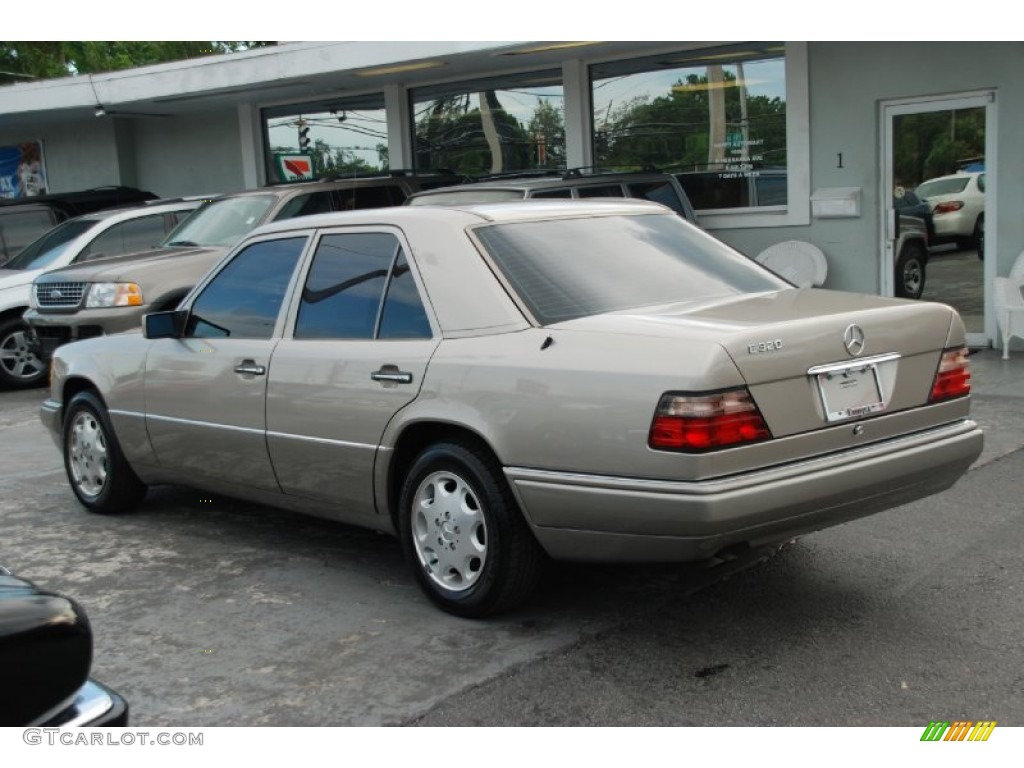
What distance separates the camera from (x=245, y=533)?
643 cm

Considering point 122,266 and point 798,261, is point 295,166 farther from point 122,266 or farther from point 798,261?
point 798,261

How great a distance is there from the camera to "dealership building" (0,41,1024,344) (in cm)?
1124

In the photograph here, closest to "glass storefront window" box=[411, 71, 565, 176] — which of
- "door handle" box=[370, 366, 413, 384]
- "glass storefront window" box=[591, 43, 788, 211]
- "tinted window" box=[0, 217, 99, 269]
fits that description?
"glass storefront window" box=[591, 43, 788, 211]

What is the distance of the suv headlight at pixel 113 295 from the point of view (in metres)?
10.7

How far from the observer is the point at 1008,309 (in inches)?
412

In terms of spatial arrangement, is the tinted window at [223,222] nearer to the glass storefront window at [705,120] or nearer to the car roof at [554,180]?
the car roof at [554,180]

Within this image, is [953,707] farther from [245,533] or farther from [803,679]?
[245,533]

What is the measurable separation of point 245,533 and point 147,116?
46.3ft

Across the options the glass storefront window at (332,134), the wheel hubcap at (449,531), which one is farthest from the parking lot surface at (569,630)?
the glass storefront window at (332,134)

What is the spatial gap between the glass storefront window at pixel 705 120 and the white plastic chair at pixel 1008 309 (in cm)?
255

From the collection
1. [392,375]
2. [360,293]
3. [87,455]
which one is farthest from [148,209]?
[392,375]

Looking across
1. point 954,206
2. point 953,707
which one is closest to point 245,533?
point 953,707

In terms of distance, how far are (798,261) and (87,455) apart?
7595 millimetres
